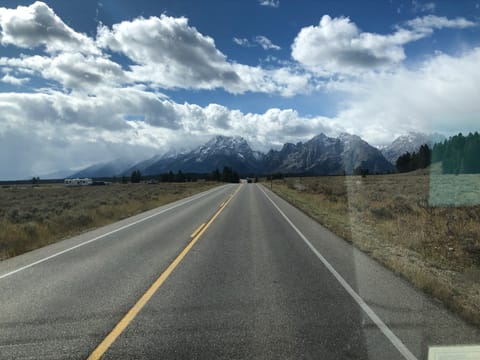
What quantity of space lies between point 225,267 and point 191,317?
2866 mm

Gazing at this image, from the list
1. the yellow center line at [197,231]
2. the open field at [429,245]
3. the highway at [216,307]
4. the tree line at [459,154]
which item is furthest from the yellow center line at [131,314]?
the tree line at [459,154]

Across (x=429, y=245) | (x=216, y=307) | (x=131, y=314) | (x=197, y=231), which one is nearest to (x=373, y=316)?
(x=216, y=307)

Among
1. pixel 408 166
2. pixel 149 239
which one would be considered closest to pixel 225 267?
pixel 149 239

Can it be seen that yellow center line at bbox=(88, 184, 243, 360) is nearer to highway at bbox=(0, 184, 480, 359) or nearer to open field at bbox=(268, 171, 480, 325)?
highway at bbox=(0, 184, 480, 359)

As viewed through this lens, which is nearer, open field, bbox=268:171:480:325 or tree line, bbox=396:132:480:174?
open field, bbox=268:171:480:325

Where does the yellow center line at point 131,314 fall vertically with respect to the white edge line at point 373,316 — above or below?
below

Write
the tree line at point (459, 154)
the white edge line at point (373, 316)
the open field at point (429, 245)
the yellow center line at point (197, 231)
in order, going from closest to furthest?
the white edge line at point (373, 316), the open field at point (429, 245), the yellow center line at point (197, 231), the tree line at point (459, 154)

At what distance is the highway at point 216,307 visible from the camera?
4.07 m

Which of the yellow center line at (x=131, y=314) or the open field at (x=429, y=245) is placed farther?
the open field at (x=429, y=245)

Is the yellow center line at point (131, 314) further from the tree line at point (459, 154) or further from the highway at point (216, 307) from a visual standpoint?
the tree line at point (459, 154)

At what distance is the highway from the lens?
13.4ft

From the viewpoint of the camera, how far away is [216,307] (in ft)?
17.4

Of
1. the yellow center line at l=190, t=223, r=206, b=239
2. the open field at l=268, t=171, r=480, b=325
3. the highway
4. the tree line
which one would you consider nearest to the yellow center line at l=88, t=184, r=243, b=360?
the highway

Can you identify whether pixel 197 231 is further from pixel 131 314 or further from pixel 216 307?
pixel 131 314
